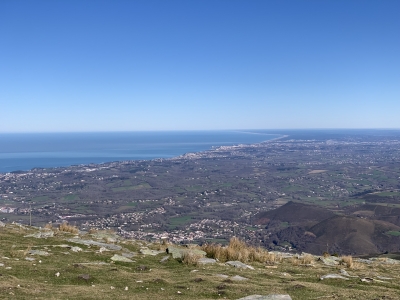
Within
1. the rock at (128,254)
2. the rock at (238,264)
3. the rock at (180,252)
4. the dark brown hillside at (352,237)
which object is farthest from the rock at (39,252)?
the dark brown hillside at (352,237)

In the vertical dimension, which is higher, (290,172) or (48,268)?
(48,268)

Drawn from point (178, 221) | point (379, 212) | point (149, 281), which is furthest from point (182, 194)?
point (149, 281)

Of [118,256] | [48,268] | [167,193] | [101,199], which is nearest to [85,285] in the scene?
[48,268]

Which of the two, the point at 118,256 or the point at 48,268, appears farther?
the point at 118,256

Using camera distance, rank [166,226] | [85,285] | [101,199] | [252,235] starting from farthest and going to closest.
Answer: [101,199] < [166,226] < [252,235] < [85,285]

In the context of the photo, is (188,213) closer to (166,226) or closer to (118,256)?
(166,226)
